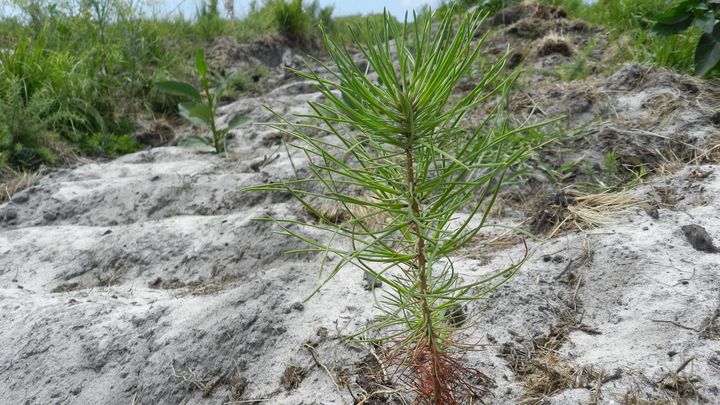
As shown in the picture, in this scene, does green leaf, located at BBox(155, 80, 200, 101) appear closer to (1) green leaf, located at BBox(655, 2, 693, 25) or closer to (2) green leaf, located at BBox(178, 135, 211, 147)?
(2) green leaf, located at BBox(178, 135, 211, 147)

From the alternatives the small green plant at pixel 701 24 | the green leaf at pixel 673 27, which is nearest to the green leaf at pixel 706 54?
the small green plant at pixel 701 24

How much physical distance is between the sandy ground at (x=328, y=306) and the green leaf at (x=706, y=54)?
12 centimetres

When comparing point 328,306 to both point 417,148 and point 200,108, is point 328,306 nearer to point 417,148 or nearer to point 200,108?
point 417,148

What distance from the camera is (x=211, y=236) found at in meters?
2.45

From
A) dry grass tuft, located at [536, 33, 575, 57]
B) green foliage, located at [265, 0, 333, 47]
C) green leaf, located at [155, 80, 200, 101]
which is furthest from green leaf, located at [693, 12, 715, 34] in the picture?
A: green foliage, located at [265, 0, 333, 47]

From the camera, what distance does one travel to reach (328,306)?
6.01 ft

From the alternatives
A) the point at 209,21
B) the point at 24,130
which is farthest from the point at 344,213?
the point at 209,21

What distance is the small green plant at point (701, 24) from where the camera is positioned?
2.76 m

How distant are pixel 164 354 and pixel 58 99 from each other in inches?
132

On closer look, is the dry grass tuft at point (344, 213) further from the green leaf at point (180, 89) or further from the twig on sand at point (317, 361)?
the green leaf at point (180, 89)

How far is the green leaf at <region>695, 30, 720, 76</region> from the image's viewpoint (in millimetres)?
2818

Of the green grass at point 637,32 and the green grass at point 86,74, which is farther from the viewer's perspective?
the green grass at point 86,74

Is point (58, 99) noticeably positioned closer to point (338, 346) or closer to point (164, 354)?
point (164, 354)

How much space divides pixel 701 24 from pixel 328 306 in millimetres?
2466
